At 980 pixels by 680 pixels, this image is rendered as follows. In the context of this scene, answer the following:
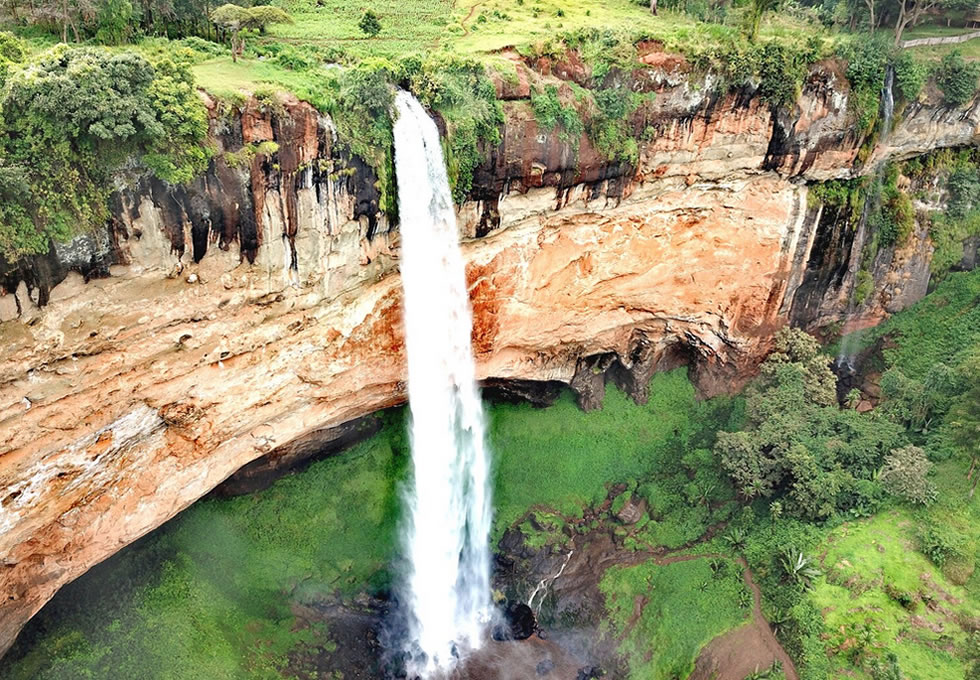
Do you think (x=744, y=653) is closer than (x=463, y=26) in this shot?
Yes

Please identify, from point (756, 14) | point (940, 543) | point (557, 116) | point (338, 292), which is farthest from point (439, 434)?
point (756, 14)

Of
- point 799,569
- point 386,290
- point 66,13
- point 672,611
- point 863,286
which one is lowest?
point 672,611

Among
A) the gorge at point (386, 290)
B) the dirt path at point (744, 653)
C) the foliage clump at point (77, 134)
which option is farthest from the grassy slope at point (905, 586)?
the foliage clump at point (77, 134)

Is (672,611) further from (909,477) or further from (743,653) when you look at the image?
(909,477)

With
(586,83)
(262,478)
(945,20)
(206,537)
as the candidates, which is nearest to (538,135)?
(586,83)

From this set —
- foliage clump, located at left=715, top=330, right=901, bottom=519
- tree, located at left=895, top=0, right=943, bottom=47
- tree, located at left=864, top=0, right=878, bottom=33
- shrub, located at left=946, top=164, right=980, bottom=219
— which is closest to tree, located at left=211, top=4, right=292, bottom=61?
foliage clump, located at left=715, top=330, right=901, bottom=519

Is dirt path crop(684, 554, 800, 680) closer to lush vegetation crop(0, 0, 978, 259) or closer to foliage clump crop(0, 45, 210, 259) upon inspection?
lush vegetation crop(0, 0, 978, 259)
